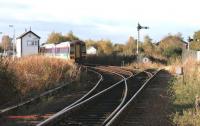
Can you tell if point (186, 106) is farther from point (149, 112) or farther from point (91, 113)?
point (91, 113)

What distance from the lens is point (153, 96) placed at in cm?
1867

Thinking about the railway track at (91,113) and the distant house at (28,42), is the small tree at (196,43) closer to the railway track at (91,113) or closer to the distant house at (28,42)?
the distant house at (28,42)

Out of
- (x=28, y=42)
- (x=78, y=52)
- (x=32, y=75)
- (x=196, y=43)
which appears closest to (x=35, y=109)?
(x=32, y=75)

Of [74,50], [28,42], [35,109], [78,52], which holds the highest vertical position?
[28,42]

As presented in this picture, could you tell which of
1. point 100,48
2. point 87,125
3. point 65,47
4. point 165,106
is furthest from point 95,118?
point 100,48

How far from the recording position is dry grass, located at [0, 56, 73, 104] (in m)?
17.6

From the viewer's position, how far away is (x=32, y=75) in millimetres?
20266

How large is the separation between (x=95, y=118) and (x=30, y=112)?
2.33 metres

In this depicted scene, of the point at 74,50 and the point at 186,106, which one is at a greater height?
the point at 74,50

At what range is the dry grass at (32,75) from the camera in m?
17.6

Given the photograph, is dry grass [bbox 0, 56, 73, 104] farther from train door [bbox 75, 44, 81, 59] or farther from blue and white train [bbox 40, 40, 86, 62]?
train door [bbox 75, 44, 81, 59]

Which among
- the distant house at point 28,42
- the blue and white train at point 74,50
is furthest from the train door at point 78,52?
the distant house at point 28,42

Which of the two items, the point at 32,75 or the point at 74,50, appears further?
the point at 74,50

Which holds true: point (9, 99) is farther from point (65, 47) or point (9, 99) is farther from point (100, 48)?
point (100, 48)
